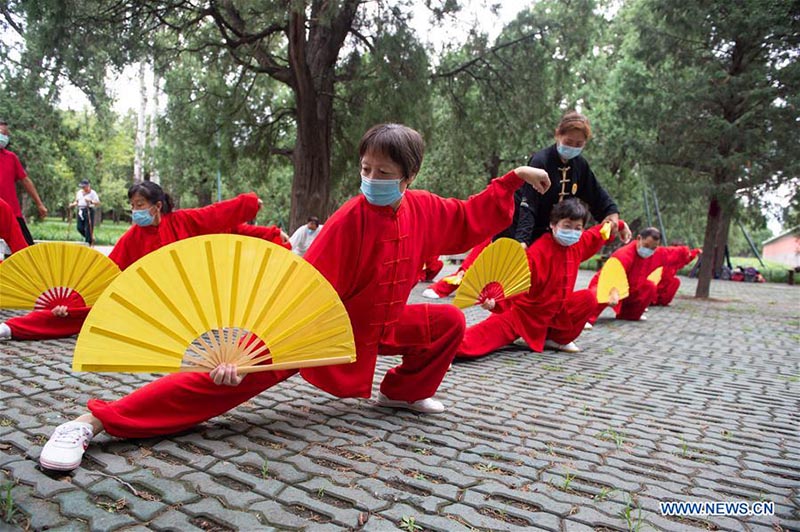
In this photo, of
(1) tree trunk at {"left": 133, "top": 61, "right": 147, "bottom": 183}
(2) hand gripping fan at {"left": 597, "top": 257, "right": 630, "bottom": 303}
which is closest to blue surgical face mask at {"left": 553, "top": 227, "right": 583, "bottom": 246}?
(2) hand gripping fan at {"left": 597, "top": 257, "right": 630, "bottom": 303}

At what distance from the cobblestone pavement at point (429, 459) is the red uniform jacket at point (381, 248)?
0.34 metres

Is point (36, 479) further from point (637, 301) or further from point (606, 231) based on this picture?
point (637, 301)

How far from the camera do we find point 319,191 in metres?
10.0

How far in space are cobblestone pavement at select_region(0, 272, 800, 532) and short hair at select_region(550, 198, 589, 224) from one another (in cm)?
143

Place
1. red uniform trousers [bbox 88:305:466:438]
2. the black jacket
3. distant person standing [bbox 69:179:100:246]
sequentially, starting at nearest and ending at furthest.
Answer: red uniform trousers [bbox 88:305:466:438], the black jacket, distant person standing [bbox 69:179:100:246]

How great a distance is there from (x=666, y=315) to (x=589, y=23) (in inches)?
208

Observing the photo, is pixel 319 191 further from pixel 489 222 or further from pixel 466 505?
pixel 466 505

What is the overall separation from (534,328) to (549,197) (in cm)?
121

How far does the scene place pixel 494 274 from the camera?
4.25m

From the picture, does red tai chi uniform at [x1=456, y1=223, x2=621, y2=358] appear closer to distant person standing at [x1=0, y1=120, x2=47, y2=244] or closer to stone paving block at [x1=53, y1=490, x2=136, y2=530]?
stone paving block at [x1=53, y1=490, x2=136, y2=530]

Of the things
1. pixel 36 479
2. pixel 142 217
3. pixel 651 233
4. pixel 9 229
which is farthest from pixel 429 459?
pixel 651 233

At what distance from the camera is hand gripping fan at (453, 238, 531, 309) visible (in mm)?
4113

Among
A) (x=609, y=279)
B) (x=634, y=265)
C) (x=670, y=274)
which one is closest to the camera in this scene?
(x=609, y=279)

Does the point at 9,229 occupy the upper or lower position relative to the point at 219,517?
upper
